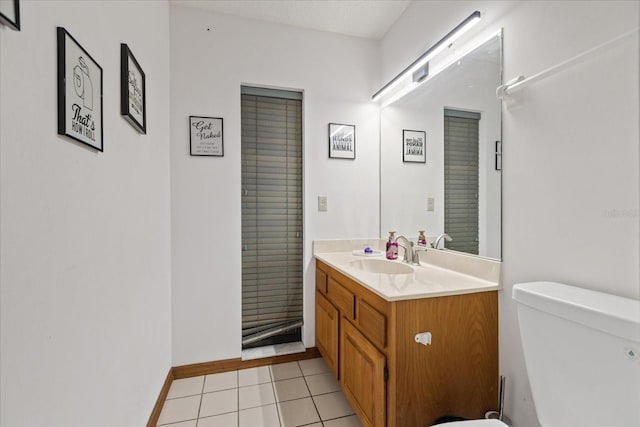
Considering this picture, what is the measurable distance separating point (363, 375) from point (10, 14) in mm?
1615

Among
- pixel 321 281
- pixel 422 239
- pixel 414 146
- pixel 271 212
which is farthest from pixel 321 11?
pixel 321 281

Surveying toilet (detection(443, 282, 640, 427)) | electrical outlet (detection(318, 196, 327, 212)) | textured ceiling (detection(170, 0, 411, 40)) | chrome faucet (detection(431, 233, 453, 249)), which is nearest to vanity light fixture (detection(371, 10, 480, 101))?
textured ceiling (detection(170, 0, 411, 40))

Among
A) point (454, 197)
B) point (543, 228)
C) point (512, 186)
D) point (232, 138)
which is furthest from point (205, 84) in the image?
point (543, 228)

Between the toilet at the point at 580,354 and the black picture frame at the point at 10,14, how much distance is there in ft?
4.82

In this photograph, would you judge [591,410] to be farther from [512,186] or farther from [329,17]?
[329,17]

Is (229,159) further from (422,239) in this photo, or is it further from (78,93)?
(422,239)

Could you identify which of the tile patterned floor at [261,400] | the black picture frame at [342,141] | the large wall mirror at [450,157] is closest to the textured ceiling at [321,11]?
the large wall mirror at [450,157]

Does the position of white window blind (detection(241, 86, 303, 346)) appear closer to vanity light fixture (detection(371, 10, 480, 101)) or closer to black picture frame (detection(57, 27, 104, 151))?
vanity light fixture (detection(371, 10, 480, 101))

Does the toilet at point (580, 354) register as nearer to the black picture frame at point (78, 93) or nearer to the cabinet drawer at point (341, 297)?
the cabinet drawer at point (341, 297)

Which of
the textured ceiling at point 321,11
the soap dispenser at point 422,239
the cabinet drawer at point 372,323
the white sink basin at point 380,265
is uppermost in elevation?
the textured ceiling at point 321,11

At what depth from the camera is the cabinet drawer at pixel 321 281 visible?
6.59ft

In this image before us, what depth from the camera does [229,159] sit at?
209cm

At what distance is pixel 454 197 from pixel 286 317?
1509 mm

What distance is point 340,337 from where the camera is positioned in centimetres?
170
